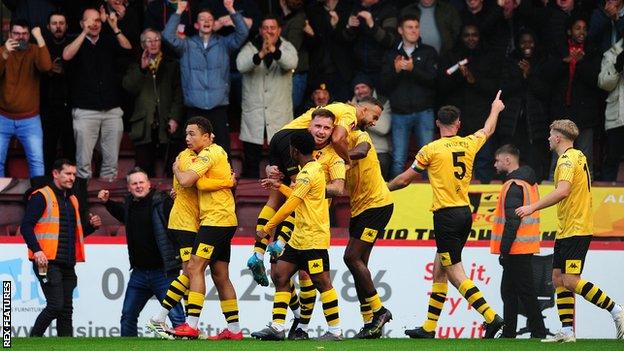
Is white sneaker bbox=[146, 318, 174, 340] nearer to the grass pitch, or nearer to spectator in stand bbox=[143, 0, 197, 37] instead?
the grass pitch

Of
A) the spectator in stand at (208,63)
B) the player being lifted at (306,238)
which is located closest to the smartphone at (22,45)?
the spectator in stand at (208,63)

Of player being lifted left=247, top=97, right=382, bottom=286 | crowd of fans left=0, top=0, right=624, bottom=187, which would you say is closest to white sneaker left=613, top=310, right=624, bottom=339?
player being lifted left=247, top=97, right=382, bottom=286

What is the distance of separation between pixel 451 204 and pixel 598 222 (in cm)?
465

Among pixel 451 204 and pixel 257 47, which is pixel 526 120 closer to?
pixel 257 47

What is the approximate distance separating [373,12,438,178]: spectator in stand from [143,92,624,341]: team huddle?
417cm

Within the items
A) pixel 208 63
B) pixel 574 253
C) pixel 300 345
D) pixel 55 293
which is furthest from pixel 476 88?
pixel 300 345

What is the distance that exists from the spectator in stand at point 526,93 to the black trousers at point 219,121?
382cm

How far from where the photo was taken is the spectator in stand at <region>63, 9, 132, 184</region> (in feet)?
69.8

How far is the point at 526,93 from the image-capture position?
21.9 m

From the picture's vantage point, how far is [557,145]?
16688 mm

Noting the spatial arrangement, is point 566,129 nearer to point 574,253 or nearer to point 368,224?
point 574,253

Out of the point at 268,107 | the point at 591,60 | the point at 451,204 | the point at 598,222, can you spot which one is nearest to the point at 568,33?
the point at 591,60

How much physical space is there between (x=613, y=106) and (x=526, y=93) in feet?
3.94

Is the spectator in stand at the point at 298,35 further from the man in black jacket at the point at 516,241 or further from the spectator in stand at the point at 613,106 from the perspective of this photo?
the spectator in stand at the point at 613,106
